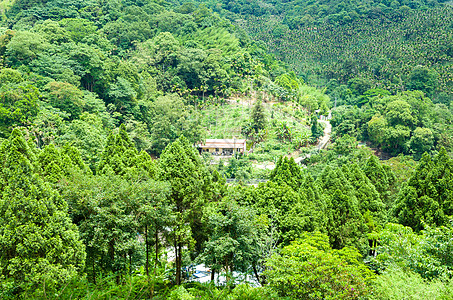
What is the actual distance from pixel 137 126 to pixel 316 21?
272ft

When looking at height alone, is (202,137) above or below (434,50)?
below

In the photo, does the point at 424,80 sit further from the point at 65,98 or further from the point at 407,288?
the point at 407,288

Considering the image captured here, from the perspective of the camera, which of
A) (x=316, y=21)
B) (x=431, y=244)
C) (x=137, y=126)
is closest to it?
(x=431, y=244)

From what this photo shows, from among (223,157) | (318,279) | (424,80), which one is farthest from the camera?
(424,80)

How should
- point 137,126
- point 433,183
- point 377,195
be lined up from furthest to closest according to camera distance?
point 137,126 < point 377,195 < point 433,183

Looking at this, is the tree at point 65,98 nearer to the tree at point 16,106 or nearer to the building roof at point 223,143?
the tree at point 16,106

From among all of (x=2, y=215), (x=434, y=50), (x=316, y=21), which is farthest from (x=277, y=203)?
(x=316, y=21)

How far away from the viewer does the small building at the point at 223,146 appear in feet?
155

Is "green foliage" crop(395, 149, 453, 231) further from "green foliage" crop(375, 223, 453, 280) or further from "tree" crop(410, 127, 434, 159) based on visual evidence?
"tree" crop(410, 127, 434, 159)

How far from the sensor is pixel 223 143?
156ft

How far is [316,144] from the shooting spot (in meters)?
52.1

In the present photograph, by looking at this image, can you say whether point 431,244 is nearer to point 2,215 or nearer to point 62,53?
point 2,215

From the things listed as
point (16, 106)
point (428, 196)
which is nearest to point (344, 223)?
point (428, 196)

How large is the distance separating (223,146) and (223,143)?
546 mm
